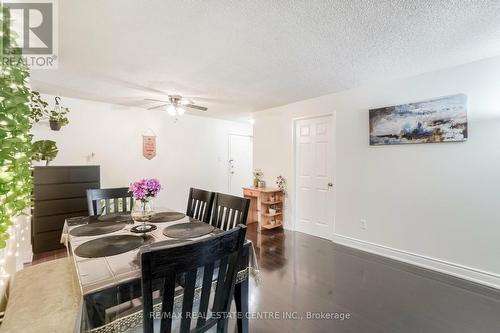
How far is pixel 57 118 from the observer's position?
10.5ft

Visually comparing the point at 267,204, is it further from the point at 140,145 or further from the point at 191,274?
the point at 191,274

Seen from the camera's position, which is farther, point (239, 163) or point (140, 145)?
point (239, 163)

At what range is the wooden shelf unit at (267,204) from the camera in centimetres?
399

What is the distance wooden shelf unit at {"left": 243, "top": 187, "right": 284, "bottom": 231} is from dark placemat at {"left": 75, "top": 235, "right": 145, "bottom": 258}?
2.71 metres

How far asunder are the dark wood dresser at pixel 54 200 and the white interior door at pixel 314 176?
3.46m

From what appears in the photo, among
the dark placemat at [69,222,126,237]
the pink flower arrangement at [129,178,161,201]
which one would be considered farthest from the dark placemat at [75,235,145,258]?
the pink flower arrangement at [129,178,161,201]

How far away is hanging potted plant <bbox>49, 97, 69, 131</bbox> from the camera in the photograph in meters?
3.19

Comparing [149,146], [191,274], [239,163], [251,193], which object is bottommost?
[251,193]

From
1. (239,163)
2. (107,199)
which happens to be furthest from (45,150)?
(239,163)

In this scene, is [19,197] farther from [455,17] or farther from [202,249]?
[455,17]

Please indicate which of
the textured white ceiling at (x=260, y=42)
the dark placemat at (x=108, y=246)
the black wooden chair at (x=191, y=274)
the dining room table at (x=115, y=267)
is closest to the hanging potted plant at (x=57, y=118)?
the textured white ceiling at (x=260, y=42)

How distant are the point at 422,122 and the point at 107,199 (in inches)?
147

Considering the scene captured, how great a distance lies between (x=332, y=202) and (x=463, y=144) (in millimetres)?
1726

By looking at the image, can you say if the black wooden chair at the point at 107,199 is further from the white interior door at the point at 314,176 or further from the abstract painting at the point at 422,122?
the abstract painting at the point at 422,122
